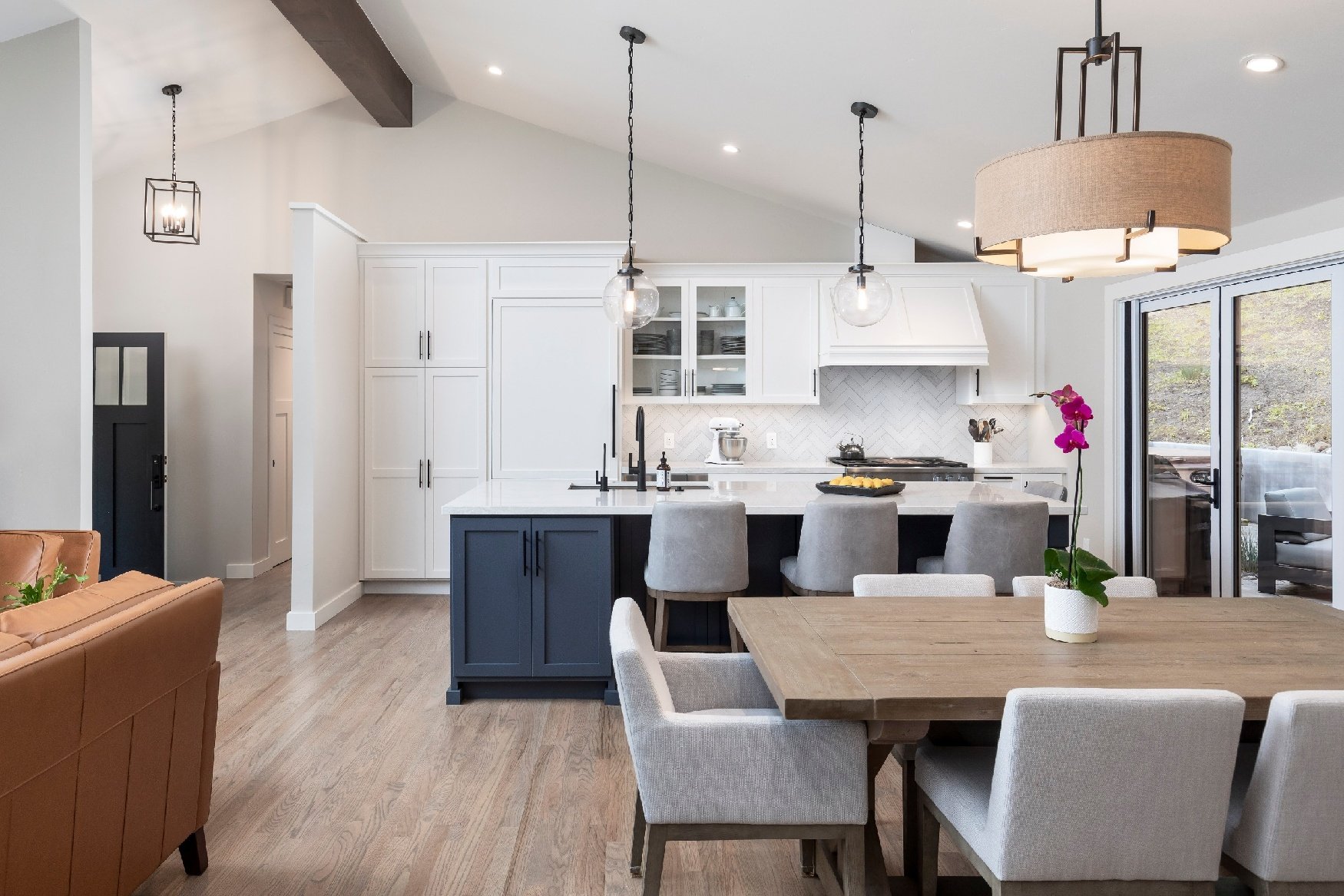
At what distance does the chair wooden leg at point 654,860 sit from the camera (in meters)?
1.94

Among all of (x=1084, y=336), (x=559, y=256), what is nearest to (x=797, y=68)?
(x=559, y=256)

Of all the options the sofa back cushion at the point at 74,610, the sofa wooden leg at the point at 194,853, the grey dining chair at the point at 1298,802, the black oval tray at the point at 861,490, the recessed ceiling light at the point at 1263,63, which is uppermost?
the recessed ceiling light at the point at 1263,63

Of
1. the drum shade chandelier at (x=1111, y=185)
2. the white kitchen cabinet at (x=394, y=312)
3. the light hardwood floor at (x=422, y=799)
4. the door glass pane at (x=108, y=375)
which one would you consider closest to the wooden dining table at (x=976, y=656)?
the light hardwood floor at (x=422, y=799)

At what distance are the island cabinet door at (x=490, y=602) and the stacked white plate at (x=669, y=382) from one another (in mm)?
2871

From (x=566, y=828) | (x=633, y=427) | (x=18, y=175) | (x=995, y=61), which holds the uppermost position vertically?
(x=995, y=61)

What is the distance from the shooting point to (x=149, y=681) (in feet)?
6.91

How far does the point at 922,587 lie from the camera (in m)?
2.85

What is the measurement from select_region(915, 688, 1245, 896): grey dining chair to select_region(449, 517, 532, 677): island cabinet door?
8.45 ft

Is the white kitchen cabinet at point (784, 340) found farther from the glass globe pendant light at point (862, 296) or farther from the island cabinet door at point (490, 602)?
the island cabinet door at point (490, 602)

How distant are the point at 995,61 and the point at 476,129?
171 inches

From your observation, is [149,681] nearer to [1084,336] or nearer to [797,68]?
[797,68]

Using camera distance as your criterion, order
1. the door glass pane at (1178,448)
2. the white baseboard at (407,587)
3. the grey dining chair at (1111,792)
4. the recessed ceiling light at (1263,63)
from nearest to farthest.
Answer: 1. the grey dining chair at (1111,792)
2. the recessed ceiling light at (1263,63)
3. the door glass pane at (1178,448)
4. the white baseboard at (407,587)

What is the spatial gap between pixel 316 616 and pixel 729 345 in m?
3.32

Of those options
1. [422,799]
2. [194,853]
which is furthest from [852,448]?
[194,853]
